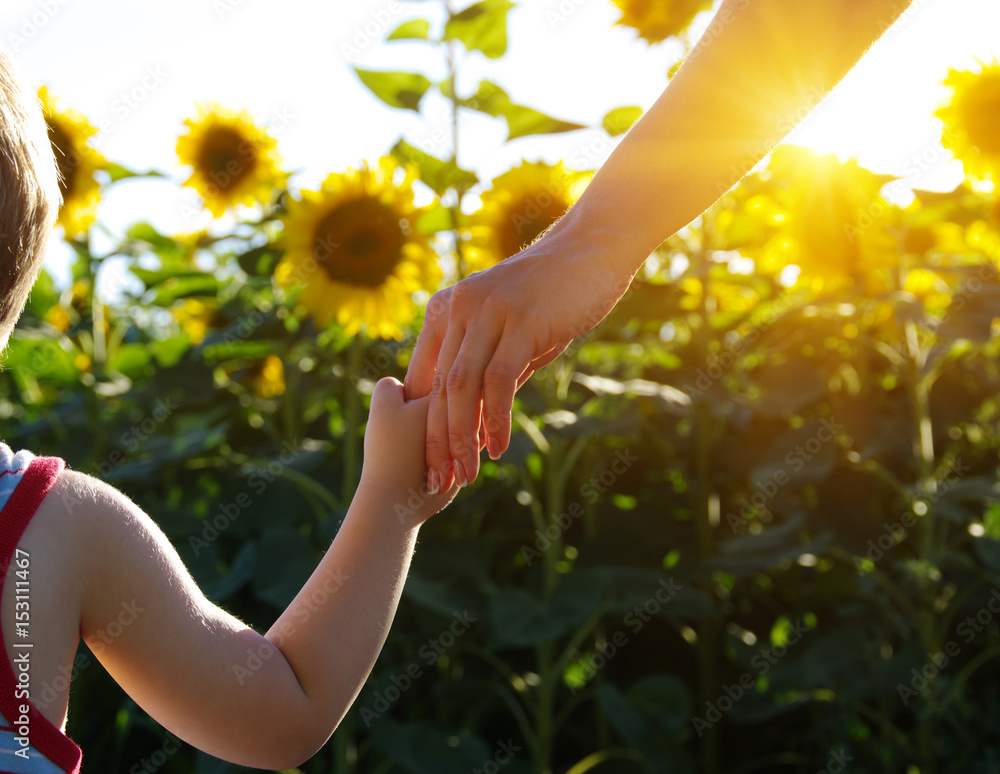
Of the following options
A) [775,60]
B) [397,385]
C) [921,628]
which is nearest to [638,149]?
[775,60]

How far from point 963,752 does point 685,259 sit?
4.03 feet

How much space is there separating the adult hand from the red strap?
309mm

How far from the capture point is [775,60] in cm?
92

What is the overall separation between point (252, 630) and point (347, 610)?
0.08 metres

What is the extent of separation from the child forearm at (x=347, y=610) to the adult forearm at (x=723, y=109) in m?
0.32

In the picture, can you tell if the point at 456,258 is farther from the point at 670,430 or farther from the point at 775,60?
the point at 775,60

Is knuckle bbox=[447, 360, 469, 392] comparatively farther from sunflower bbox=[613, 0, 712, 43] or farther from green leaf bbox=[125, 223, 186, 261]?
green leaf bbox=[125, 223, 186, 261]

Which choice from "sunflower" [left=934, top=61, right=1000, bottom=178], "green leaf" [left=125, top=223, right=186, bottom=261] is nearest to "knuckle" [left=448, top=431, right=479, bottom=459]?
"green leaf" [left=125, top=223, right=186, bottom=261]

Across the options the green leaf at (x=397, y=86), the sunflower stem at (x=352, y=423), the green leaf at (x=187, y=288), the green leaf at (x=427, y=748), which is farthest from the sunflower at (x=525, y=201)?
the green leaf at (x=427, y=748)

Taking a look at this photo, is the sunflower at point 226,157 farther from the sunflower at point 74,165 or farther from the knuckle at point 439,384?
the knuckle at point 439,384

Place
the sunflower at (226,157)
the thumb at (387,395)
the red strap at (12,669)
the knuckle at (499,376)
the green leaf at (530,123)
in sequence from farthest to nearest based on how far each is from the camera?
the sunflower at (226,157) < the green leaf at (530,123) < the thumb at (387,395) < the knuckle at (499,376) < the red strap at (12,669)

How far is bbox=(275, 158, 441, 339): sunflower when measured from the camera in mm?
2170

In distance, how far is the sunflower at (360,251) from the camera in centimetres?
217

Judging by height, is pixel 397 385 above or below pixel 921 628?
above
